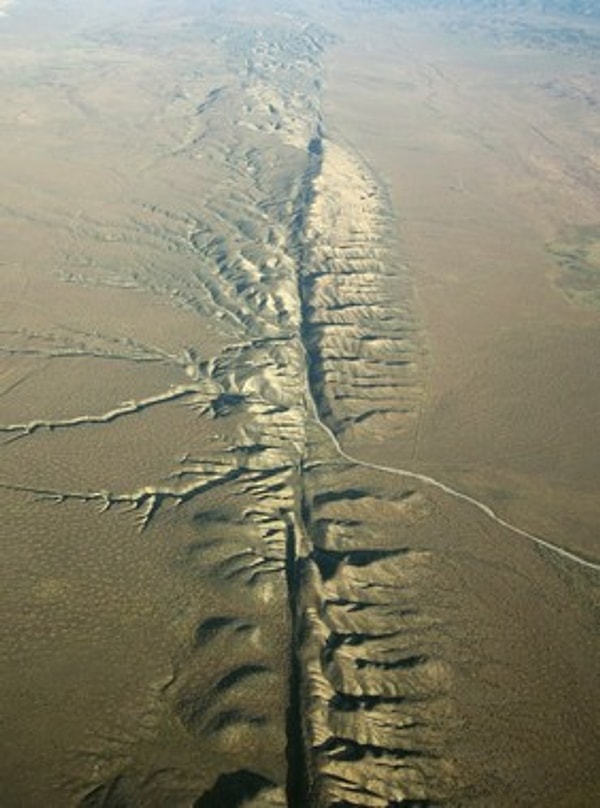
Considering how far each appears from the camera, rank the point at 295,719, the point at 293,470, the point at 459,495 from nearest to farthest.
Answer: the point at 295,719 < the point at 459,495 < the point at 293,470

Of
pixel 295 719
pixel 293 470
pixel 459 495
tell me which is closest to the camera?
pixel 295 719

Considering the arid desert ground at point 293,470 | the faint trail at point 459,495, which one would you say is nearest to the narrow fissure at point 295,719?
the arid desert ground at point 293,470

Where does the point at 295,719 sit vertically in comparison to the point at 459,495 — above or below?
below

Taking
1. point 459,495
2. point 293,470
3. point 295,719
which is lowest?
point 295,719

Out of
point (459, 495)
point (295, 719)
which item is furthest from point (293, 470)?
point (295, 719)

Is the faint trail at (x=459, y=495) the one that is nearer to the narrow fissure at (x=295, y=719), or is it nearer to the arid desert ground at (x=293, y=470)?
the arid desert ground at (x=293, y=470)

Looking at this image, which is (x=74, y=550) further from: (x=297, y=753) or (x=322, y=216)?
(x=322, y=216)

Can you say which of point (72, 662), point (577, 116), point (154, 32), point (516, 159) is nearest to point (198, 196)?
point (516, 159)

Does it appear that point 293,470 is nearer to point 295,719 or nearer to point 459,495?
point 459,495

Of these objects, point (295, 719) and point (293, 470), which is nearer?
point (295, 719)
